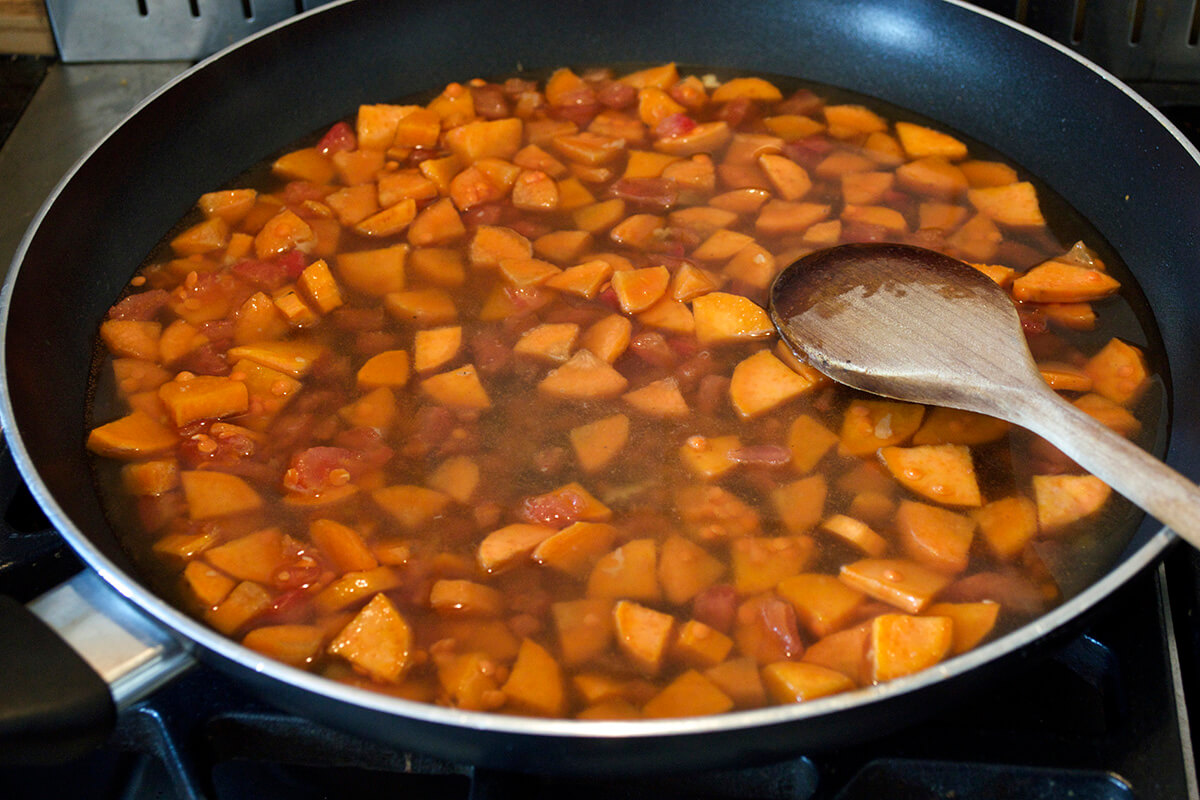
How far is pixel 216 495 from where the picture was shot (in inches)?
51.2

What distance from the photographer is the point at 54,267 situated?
1.44 metres

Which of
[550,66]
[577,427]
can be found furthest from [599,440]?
[550,66]

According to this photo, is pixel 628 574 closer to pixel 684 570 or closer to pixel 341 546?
pixel 684 570

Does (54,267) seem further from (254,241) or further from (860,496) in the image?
(860,496)

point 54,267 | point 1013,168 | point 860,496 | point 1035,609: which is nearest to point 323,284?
point 54,267

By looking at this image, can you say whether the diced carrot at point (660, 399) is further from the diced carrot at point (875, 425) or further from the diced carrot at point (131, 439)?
the diced carrot at point (131, 439)

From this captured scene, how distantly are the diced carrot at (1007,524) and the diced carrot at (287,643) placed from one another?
817mm

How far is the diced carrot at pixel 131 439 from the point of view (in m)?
1.35

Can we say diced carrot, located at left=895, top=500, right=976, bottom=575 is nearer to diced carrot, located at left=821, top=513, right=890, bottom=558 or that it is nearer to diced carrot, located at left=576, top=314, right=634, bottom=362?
diced carrot, located at left=821, top=513, right=890, bottom=558

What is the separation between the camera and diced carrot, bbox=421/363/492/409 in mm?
1416

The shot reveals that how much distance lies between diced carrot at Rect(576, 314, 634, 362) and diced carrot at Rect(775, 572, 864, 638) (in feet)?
1.41

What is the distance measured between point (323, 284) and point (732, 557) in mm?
757

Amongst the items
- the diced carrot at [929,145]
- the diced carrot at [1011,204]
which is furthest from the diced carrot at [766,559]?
the diced carrot at [929,145]

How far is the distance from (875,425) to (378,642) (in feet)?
2.32
